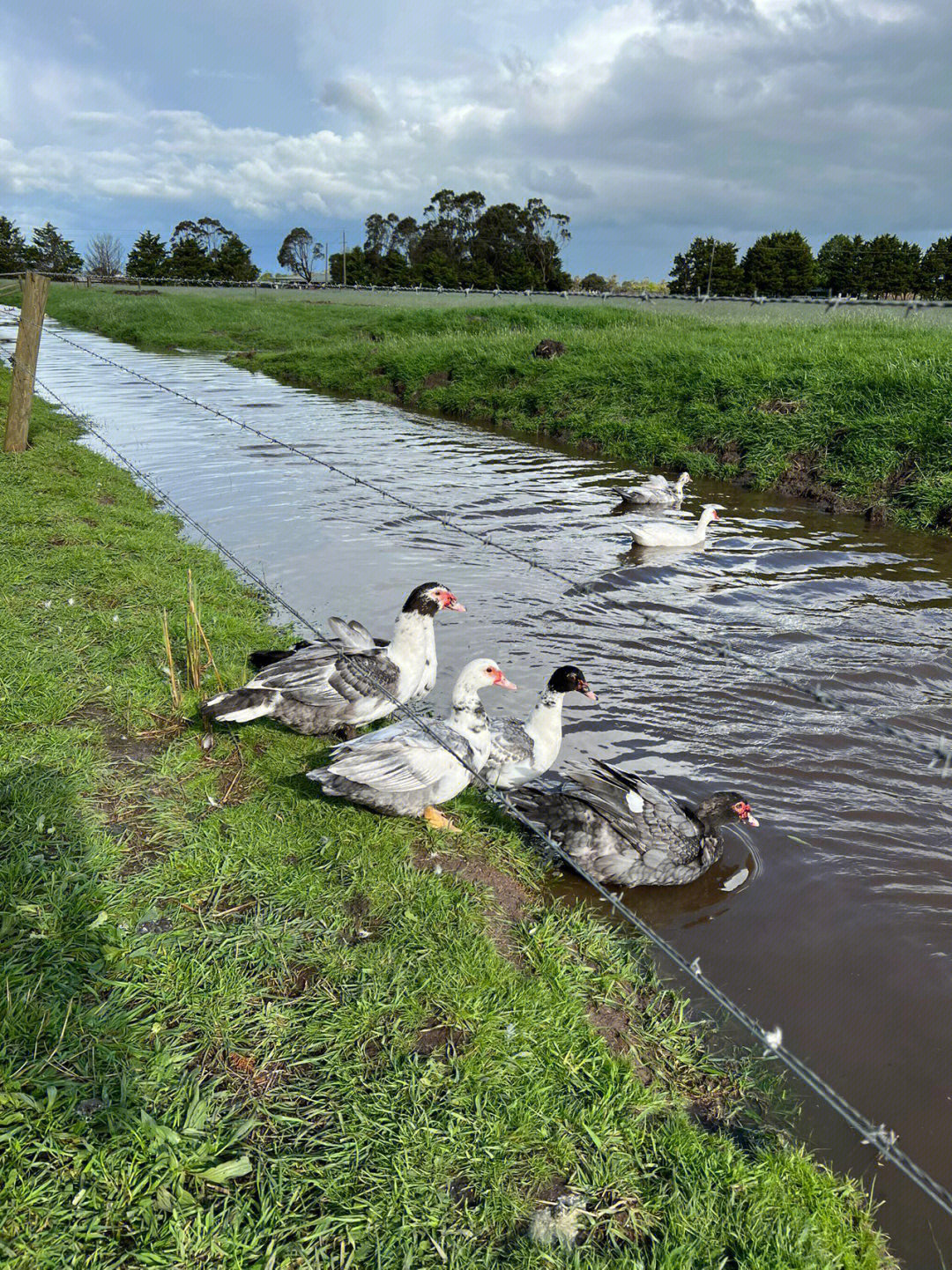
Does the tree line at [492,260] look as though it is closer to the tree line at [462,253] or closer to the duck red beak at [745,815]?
the tree line at [462,253]

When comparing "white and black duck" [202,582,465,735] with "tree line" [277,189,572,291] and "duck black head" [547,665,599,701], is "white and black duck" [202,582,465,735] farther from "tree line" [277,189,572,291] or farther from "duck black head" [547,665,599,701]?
"tree line" [277,189,572,291]

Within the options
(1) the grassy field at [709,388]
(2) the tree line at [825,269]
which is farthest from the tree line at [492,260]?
(1) the grassy field at [709,388]

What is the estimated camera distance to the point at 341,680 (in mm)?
5797

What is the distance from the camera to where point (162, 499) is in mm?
13039

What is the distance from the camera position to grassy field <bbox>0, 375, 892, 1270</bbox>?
2627mm

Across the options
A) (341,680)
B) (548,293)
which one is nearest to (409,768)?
(341,680)

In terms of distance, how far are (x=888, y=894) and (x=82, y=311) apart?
2321 inches

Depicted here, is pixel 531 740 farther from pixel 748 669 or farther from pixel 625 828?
pixel 748 669

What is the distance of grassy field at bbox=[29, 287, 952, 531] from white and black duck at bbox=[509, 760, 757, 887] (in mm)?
10306

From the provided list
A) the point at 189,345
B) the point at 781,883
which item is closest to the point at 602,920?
the point at 781,883

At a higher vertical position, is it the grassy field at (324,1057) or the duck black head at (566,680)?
the duck black head at (566,680)

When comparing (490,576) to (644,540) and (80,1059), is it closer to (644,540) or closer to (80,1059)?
(644,540)

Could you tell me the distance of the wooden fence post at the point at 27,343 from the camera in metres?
12.5

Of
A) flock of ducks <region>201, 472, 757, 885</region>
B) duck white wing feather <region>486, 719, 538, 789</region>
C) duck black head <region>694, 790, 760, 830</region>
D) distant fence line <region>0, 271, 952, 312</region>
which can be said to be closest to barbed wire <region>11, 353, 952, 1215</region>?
flock of ducks <region>201, 472, 757, 885</region>
